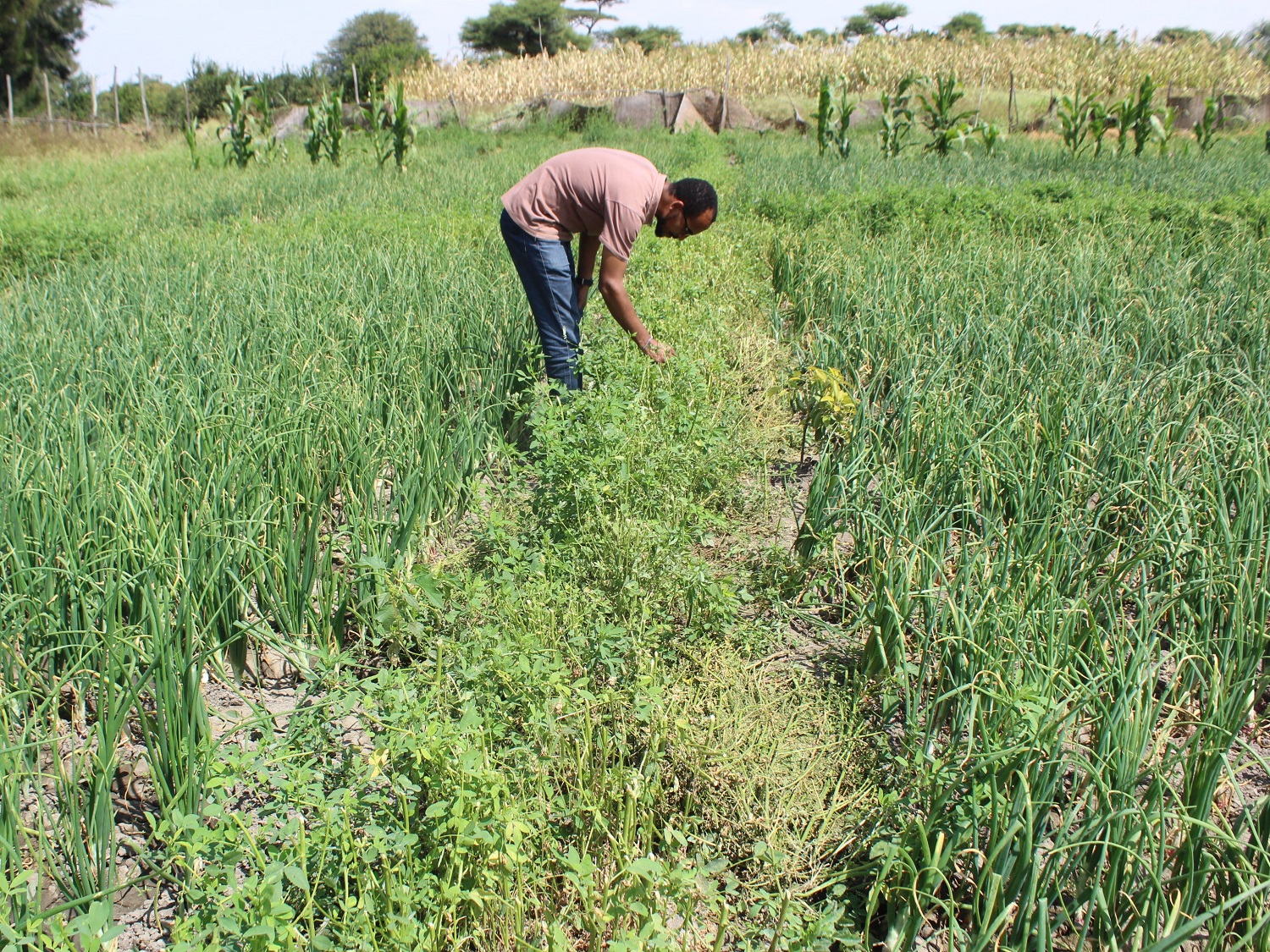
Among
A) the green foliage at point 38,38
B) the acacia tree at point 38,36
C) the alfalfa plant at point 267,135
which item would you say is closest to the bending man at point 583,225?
the alfalfa plant at point 267,135

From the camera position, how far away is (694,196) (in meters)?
3.11

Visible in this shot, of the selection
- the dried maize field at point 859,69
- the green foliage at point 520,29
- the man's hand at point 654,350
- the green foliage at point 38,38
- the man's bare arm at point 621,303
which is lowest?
the man's hand at point 654,350

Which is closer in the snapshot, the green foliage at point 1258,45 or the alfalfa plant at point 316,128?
the alfalfa plant at point 316,128

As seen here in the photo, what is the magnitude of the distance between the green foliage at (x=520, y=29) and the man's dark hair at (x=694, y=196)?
44100 millimetres

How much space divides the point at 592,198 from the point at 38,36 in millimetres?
30028

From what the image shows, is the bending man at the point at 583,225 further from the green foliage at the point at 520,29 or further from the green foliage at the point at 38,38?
the green foliage at the point at 520,29

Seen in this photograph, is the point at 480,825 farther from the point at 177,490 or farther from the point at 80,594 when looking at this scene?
the point at 177,490

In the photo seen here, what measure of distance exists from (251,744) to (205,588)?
0.38 metres

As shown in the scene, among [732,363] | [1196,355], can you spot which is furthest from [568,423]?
[1196,355]

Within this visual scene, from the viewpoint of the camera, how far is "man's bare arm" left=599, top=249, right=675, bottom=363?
3.12 meters

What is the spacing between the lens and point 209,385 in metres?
2.80

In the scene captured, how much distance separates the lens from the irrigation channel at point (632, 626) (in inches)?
57.1

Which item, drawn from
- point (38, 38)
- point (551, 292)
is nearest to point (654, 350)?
point (551, 292)

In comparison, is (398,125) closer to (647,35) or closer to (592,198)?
(592,198)
